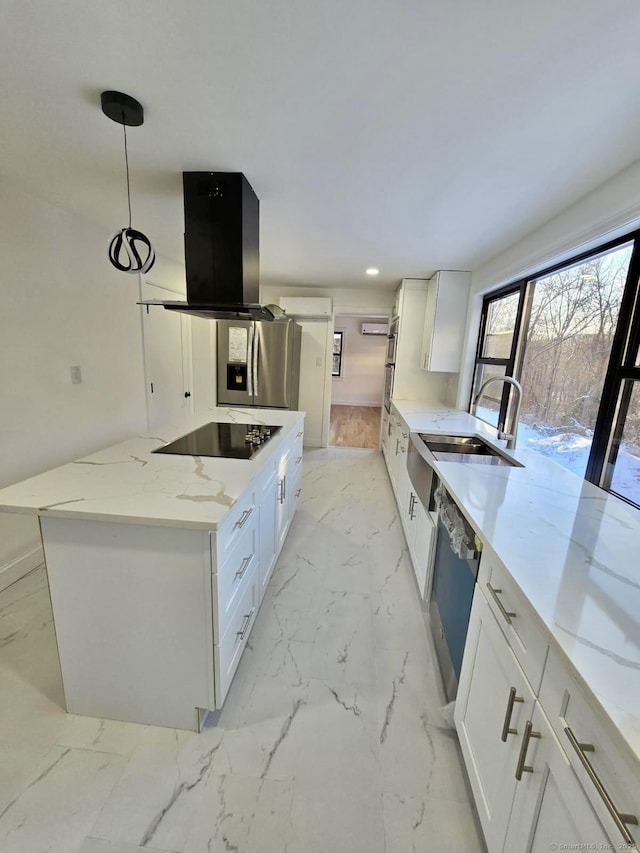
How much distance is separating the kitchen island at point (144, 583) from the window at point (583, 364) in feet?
5.52

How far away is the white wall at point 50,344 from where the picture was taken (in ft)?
6.94

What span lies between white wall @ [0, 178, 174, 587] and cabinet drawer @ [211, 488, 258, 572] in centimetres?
161

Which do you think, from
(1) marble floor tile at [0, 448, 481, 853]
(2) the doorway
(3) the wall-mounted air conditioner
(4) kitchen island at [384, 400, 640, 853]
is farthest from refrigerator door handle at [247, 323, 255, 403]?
(3) the wall-mounted air conditioner

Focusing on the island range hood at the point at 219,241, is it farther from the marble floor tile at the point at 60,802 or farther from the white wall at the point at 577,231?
the marble floor tile at the point at 60,802

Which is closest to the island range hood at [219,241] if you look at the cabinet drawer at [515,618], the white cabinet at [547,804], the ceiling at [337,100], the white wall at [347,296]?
the ceiling at [337,100]

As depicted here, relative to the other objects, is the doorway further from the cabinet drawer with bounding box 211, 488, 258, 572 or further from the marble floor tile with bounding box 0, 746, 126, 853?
the marble floor tile with bounding box 0, 746, 126, 853

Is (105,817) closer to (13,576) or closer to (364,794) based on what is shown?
(364,794)

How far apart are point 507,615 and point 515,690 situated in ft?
0.56

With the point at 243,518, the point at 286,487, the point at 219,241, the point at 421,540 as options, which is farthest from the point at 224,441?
the point at 421,540

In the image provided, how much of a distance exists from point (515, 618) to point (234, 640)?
1124 mm

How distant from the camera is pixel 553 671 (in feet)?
2.55

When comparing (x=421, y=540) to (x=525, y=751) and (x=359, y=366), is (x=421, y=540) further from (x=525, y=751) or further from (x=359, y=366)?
(x=359, y=366)

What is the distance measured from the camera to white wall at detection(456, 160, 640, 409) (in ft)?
5.08

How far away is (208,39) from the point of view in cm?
103
